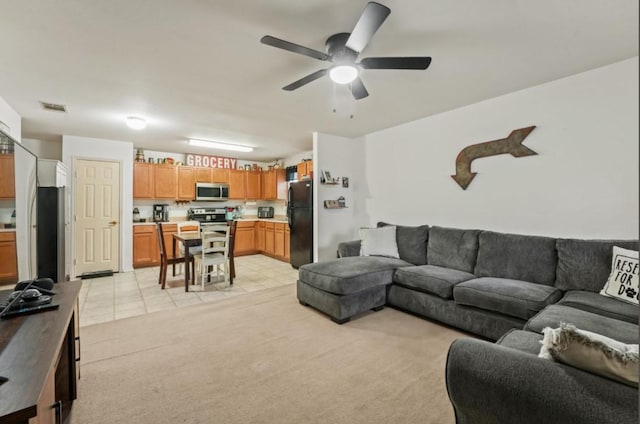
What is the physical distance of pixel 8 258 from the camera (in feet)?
5.18

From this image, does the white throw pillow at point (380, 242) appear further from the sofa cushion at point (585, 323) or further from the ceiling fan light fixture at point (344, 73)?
the ceiling fan light fixture at point (344, 73)

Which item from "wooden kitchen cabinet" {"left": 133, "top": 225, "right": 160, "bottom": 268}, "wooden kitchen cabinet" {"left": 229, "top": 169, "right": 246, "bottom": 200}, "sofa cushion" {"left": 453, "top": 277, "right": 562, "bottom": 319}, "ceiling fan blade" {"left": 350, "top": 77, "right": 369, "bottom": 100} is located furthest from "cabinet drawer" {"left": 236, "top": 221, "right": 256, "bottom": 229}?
"sofa cushion" {"left": 453, "top": 277, "right": 562, "bottom": 319}

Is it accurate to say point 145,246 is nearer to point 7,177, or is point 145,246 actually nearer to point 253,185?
point 253,185

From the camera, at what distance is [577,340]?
3.73ft

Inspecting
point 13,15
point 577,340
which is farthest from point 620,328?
point 13,15

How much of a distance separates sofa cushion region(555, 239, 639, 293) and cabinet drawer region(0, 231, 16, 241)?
3.87m

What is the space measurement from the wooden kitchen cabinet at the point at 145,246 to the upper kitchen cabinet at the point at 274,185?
246 centimetres

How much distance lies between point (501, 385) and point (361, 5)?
2094mm

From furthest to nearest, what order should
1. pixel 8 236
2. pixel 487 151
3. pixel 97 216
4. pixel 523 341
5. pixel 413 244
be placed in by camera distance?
pixel 97 216, pixel 413 244, pixel 487 151, pixel 523 341, pixel 8 236

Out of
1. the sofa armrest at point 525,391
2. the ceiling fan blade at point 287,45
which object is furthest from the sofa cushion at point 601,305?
the ceiling fan blade at point 287,45

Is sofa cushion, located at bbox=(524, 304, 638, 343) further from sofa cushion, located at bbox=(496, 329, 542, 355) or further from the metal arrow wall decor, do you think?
the metal arrow wall decor

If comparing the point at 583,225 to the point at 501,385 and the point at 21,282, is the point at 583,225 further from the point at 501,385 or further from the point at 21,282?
the point at 21,282

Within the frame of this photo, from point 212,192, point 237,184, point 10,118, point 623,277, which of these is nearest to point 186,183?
point 212,192

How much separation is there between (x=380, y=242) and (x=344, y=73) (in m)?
2.36
